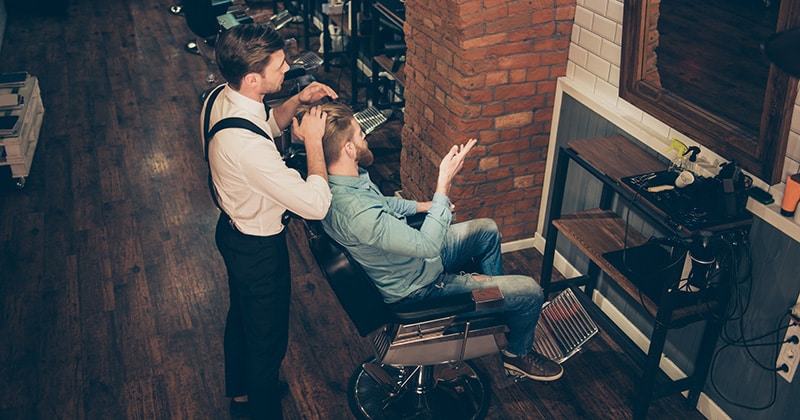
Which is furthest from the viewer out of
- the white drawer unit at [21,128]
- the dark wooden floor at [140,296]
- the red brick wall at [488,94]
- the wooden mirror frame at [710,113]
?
the white drawer unit at [21,128]

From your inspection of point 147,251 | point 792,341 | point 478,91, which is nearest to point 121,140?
point 147,251

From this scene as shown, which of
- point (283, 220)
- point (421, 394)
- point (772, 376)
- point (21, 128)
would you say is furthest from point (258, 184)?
point (21, 128)

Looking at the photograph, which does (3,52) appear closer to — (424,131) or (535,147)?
(424,131)

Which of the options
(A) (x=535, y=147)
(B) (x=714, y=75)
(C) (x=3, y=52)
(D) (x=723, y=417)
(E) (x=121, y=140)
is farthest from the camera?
(C) (x=3, y=52)

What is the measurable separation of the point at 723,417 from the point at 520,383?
0.84 meters

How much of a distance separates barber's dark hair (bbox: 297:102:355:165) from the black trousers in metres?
0.35

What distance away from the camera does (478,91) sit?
3.64 m

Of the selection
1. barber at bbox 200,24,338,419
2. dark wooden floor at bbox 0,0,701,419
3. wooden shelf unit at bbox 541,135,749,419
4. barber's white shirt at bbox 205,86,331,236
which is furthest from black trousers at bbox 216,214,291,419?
wooden shelf unit at bbox 541,135,749,419

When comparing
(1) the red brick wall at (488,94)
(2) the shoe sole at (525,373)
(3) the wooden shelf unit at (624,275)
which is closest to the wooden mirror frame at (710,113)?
(3) the wooden shelf unit at (624,275)

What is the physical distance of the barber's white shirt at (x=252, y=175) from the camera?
A: 8.07 ft

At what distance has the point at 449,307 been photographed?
263cm

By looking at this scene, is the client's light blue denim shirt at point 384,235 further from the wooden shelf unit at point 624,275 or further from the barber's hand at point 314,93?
the wooden shelf unit at point 624,275

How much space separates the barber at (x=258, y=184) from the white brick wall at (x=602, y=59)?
1324 mm

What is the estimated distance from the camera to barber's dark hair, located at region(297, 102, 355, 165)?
2.63m
